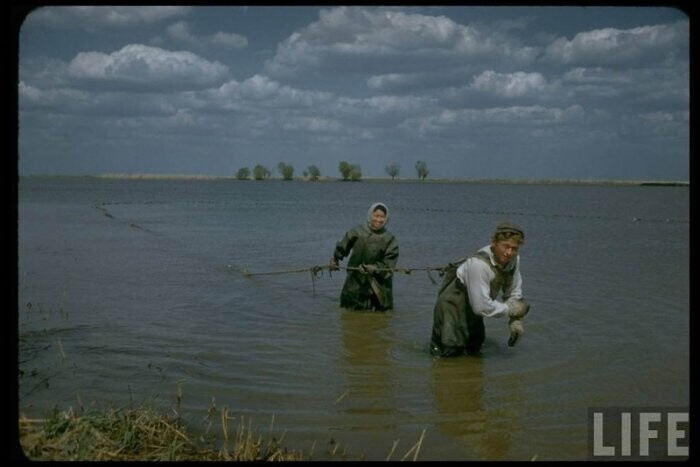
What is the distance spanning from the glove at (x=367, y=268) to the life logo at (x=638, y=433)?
12.8 feet

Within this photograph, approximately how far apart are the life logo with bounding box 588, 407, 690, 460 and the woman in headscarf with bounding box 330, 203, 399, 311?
12.9 feet

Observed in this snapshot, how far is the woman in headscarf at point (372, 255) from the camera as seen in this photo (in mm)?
9120

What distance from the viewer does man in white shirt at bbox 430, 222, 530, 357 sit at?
5.75m

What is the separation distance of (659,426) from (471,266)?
210 cm

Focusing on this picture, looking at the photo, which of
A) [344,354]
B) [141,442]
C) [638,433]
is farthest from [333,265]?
[141,442]

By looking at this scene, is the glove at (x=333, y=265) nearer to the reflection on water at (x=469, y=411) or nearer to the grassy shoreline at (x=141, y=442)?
the reflection on water at (x=469, y=411)

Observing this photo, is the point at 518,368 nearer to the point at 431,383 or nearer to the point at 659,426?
the point at 431,383

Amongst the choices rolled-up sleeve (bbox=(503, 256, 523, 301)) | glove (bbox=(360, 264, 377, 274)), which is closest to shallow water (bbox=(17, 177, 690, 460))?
glove (bbox=(360, 264, 377, 274))

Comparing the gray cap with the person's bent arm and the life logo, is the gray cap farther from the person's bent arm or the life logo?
the life logo

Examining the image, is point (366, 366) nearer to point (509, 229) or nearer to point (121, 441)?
point (509, 229)

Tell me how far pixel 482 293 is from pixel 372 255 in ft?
11.3

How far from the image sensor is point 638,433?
5.31 m

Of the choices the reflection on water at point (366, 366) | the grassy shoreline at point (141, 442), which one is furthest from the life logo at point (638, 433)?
the reflection on water at point (366, 366)

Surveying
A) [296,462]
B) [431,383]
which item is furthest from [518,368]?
[296,462]
